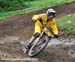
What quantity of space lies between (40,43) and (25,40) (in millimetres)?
3386

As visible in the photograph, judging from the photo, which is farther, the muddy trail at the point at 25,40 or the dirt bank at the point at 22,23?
the dirt bank at the point at 22,23

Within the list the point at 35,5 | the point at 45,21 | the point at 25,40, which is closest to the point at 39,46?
the point at 45,21

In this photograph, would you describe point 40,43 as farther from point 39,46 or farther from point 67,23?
point 67,23

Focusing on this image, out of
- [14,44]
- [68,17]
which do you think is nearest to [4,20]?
[68,17]

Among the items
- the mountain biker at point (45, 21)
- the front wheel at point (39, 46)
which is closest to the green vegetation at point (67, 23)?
the mountain biker at point (45, 21)

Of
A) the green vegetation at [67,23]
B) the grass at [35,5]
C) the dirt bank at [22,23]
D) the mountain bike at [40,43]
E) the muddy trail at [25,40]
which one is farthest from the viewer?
the grass at [35,5]

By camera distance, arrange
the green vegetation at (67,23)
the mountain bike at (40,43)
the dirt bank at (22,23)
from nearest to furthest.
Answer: the mountain bike at (40,43) → the green vegetation at (67,23) → the dirt bank at (22,23)

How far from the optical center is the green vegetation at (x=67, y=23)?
1531 cm

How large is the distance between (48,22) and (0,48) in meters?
1.88

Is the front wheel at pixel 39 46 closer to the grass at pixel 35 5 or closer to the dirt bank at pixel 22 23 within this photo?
the dirt bank at pixel 22 23

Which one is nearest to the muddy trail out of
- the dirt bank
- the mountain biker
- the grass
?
the dirt bank

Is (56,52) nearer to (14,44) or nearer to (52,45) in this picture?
(52,45)

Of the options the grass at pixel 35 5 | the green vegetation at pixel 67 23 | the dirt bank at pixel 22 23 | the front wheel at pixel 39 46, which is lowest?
the grass at pixel 35 5

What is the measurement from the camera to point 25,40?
15.4m
